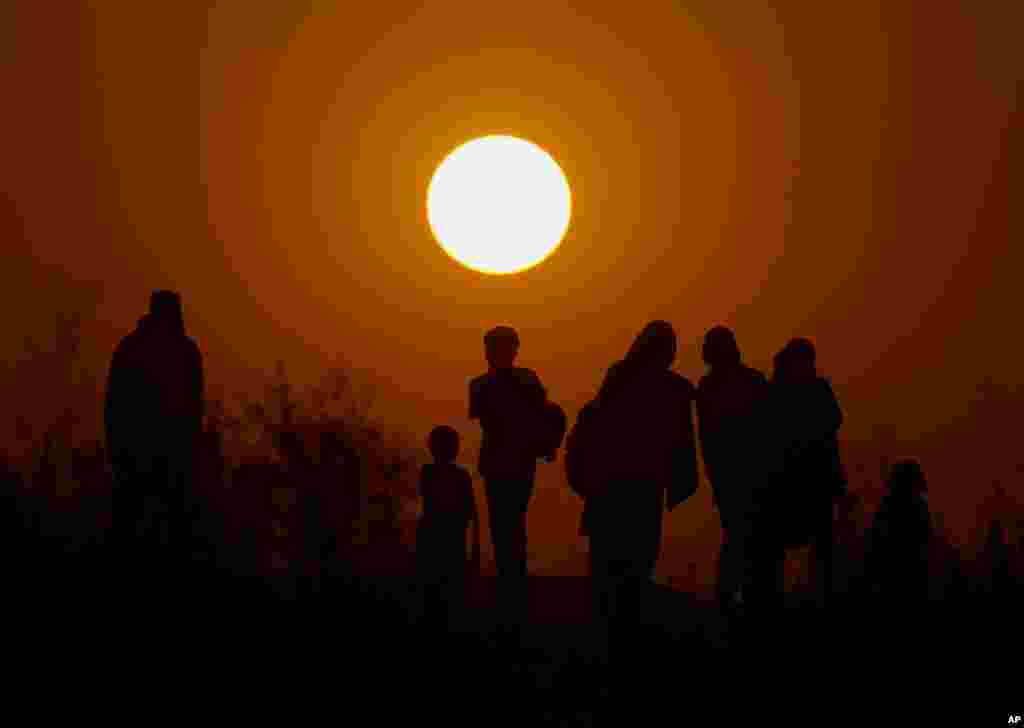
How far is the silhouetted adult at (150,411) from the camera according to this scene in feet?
47.2

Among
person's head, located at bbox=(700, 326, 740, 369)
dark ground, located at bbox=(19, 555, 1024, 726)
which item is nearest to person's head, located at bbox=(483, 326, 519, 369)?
person's head, located at bbox=(700, 326, 740, 369)

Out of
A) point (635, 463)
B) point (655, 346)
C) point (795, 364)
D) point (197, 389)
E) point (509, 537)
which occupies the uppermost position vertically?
point (197, 389)

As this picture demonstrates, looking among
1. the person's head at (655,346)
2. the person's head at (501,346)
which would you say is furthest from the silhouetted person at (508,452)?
the person's head at (655,346)

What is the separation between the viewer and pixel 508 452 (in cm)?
1413

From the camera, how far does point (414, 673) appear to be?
36.7 feet

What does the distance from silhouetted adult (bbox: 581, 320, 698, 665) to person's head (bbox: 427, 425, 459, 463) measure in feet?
8.09

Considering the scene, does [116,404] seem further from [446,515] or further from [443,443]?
[446,515]

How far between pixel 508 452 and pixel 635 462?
6.51 ft

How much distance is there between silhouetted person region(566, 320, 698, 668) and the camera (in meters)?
12.3

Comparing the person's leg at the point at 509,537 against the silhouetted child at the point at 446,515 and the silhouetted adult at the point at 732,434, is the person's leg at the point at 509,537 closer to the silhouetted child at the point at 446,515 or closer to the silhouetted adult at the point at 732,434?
the silhouetted child at the point at 446,515

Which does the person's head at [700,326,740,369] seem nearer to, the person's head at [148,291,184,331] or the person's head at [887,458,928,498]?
the person's head at [887,458,928,498]

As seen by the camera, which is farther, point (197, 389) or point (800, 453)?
point (197, 389)

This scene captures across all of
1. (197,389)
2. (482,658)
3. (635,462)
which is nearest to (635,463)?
(635,462)

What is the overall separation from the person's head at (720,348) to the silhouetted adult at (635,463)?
4.31ft
